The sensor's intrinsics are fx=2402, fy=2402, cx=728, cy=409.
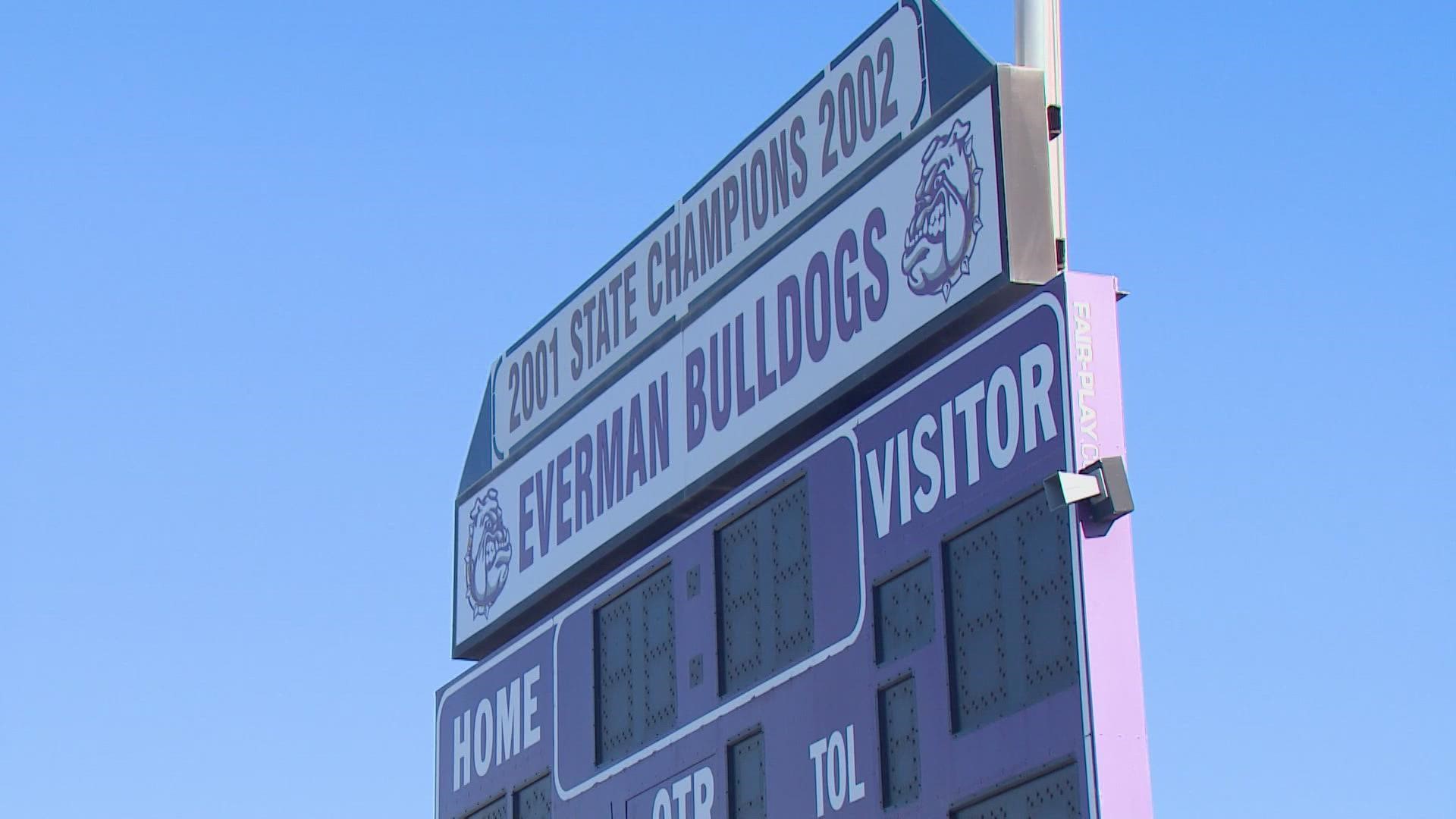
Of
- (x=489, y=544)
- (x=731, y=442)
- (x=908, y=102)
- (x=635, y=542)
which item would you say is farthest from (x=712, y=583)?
(x=489, y=544)

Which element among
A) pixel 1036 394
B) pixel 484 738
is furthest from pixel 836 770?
pixel 484 738

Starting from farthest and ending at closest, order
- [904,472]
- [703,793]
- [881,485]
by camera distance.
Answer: [703,793]
[881,485]
[904,472]

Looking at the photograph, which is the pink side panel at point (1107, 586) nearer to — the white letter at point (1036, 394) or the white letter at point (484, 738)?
the white letter at point (1036, 394)

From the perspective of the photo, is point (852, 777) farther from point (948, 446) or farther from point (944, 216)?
point (944, 216)

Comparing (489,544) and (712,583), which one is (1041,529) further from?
(489,544)

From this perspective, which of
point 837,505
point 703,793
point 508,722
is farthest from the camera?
point 508,722

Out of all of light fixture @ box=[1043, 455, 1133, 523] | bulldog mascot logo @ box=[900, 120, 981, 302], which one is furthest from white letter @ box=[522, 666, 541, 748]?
light fixture @ box=[1043, 455, 1133, 523]

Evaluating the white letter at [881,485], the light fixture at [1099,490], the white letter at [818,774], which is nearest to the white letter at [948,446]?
the white letter at [881,485]

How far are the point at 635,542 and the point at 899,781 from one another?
11.6 feet

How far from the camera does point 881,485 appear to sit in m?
10.2

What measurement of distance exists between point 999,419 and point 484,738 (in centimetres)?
544

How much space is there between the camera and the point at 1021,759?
29.3ft

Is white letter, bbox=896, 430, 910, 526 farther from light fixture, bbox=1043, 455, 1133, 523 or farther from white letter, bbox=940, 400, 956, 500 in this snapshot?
light fixture, bbox=1043, 455, 1133, 523

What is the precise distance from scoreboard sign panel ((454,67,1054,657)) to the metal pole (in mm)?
71
